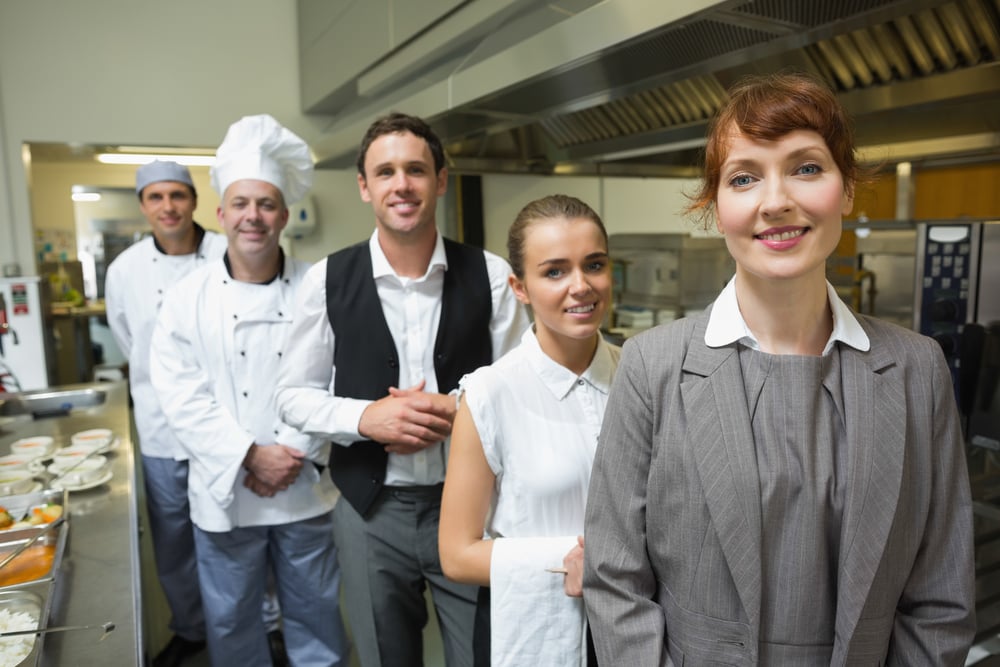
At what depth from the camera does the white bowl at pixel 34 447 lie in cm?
205

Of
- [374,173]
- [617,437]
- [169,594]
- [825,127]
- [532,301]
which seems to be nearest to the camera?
[825,127]

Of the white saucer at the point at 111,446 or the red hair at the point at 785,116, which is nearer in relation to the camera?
the red hair at the point at 785,116

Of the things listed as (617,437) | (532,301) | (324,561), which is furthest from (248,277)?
(617,437)

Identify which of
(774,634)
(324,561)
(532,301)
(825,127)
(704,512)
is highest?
(825,127)

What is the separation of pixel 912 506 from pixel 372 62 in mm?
3228

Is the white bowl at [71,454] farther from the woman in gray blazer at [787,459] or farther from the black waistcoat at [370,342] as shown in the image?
the woman in gray blazer at [787,459]

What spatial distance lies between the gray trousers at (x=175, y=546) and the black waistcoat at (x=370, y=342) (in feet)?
4.18

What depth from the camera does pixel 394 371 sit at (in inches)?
60.1

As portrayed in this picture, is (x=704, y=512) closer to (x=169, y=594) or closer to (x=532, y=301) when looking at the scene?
(x=532, y=301)

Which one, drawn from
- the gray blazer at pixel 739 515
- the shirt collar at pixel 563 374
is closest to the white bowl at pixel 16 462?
the shirt collar at pixel 563 374

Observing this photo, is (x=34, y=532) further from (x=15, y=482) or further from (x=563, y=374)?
(x=563, y=374)

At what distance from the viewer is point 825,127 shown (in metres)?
0.79

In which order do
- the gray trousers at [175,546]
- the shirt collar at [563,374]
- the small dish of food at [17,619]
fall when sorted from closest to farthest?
the small dish of food at [17,619] < the shirt collar at [563,374] < the gray trousers at [175,546]

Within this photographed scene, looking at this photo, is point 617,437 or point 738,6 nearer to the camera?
point 617,437
